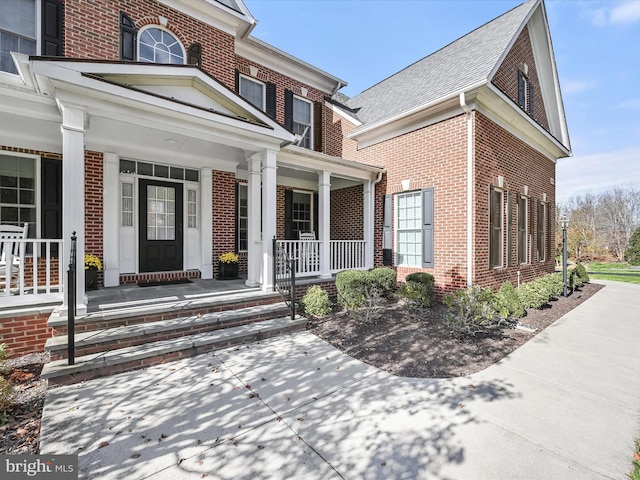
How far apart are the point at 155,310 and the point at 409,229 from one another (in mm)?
6319

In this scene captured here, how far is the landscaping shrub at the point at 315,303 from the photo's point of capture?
6.11 m

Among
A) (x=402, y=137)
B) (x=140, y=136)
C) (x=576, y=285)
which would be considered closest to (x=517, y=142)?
(x=402, y=137)

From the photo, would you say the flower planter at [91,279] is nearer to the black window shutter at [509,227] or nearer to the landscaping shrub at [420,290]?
the landscaping shrub at [420,290]

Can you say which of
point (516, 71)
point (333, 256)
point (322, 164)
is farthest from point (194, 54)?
point (516, 71)

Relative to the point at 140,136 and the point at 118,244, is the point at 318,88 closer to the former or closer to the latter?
the point at 140,136

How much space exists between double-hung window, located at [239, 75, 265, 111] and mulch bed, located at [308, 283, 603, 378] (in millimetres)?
6920

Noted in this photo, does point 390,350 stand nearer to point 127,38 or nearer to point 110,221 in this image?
point 110,221

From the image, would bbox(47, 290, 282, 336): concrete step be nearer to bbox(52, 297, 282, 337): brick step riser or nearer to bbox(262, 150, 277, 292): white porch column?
bbox(52, 297, 282, 337): brick step riser

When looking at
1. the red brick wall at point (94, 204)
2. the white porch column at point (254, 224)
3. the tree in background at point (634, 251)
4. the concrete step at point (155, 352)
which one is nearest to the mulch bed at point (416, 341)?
the concrete step at point (155, 352)

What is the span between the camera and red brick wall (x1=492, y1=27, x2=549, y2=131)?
26.2 feet

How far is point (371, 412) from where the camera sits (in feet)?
9.61

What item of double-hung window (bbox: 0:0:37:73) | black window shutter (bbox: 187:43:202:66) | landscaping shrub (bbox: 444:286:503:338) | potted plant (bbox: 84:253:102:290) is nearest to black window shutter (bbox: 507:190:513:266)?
landscaping shrub (bbox: 444:286:503:338)

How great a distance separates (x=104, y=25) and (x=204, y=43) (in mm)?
2116

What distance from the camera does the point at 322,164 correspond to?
24.9ft
